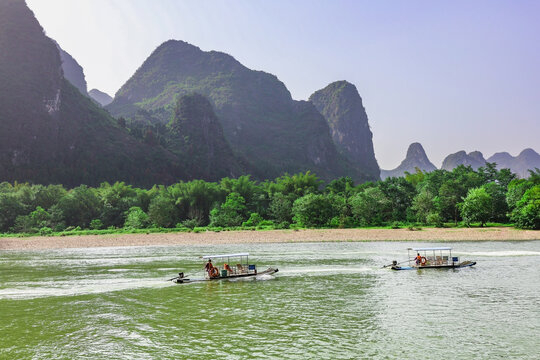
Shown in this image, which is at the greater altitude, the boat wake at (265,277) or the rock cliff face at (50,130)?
the rock cliff face at (50,130)

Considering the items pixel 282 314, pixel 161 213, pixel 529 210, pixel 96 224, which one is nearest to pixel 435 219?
pixel 529 210

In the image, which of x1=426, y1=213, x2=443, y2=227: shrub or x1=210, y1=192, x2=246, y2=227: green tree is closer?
x1=426, y1=213, x2=443, y2=227: shrub

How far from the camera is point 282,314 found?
20000 millimetres

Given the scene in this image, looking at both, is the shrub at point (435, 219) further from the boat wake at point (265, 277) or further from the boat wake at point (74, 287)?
the boat wake at point (74, 287)

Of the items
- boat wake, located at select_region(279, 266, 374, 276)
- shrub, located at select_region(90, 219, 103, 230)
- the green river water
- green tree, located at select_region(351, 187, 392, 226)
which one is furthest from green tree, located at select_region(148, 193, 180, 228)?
boat wake, located at select_region(279, 266, 374, 276)

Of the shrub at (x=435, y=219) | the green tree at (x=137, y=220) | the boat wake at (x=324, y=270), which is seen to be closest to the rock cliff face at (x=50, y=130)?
the green tree at (x=137, y=220)

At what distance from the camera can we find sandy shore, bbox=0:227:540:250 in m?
58.8

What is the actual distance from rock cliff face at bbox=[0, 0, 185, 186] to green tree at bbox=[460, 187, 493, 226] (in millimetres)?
122432

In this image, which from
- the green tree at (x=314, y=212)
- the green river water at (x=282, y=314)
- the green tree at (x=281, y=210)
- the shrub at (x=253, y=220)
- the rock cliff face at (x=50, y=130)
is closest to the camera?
the green river water at (x=282, y=314)

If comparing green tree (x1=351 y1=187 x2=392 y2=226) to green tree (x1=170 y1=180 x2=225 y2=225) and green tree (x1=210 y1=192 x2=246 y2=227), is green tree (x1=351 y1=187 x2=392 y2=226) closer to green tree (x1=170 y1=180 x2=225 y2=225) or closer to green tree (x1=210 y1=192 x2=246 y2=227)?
green tree (x1=210 y1=192 x2=246 y2=227)

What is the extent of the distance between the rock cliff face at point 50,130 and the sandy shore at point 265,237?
83086 mm

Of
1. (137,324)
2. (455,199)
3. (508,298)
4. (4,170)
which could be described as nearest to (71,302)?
(137,324)

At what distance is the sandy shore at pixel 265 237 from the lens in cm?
5881

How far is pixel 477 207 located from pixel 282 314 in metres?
63.0
